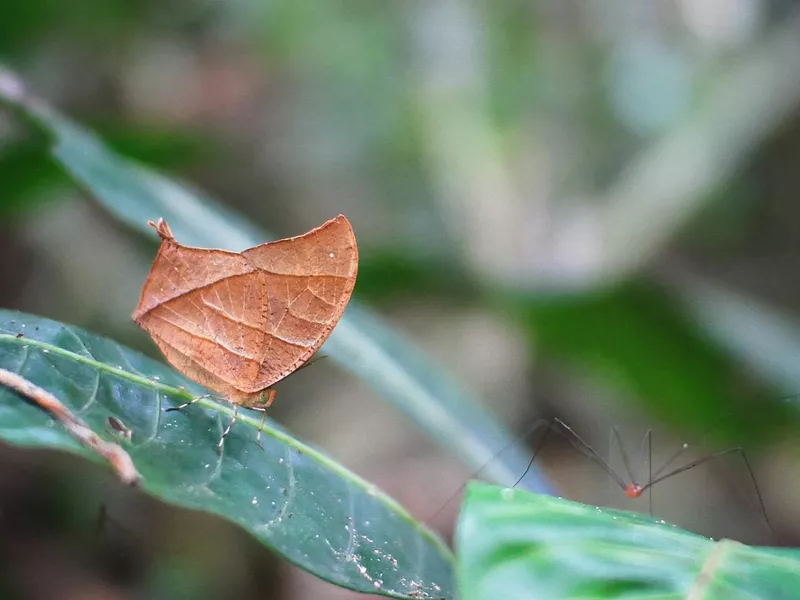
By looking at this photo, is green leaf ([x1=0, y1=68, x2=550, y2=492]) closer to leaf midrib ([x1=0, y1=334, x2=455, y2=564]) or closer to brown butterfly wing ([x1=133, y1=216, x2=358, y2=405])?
brown butterfly wing ([x1=133, y1=216, x2=358, y2=405])

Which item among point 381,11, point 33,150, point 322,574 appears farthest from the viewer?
point 381,11

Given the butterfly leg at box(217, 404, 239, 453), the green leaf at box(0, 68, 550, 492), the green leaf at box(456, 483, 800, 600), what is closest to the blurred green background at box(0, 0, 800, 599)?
the green leaf at box(0, 68, 550, 492)

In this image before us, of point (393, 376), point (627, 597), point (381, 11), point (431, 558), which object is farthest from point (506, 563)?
point (381, 11)

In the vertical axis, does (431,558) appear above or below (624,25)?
below

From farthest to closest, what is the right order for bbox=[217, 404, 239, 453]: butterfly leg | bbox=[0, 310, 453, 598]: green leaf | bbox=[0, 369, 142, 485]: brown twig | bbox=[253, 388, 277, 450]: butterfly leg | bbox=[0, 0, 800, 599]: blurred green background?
bbox=[0, 0, 800, 599]: blurred green background, bbox=[253, 388, 277, 450]: butterfly leg, bbox=[217, 404, 239, 453]: butterfly leg, bbox=[0, 310, 453, 598]: green leaf, bbox=[0, 369, 142, 485]: brown twig

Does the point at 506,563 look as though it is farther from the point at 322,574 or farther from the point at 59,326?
the point at 59,326

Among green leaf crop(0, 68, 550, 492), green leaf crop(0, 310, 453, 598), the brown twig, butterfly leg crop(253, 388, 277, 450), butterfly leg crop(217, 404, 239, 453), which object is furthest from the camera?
green leaf crop(0, 68, 550, 492)
